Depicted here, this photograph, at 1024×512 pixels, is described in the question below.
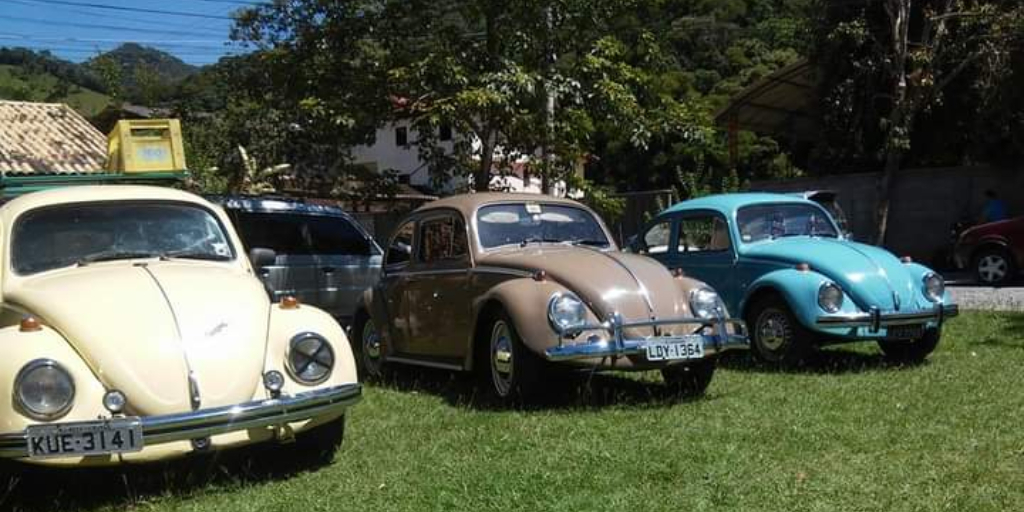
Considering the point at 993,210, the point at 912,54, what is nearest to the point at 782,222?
the point at 993,210

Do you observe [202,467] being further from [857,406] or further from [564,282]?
[857,406]

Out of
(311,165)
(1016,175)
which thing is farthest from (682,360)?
(1016,175)

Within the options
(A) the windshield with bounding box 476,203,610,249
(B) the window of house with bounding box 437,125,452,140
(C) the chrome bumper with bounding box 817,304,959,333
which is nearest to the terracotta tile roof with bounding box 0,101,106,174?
(B) the window of house with bounding box 437,125,452,140

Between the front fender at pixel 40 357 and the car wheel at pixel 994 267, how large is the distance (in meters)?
14.5

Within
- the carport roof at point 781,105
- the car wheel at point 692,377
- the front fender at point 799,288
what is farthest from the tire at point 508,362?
the carport roof at point 781,105

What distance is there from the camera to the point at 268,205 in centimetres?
1024

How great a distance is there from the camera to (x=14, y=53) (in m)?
55.6

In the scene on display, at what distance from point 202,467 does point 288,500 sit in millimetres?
908

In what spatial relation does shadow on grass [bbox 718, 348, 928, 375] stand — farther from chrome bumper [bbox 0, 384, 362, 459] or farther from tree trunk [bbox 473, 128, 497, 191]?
→ tree trunk [bbox 473, 128, 497, 191]

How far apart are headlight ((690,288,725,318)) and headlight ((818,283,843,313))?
138 centimetres

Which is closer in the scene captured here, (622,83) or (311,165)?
(622,83)

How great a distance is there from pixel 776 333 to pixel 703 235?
1.49m

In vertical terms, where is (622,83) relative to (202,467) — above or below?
above

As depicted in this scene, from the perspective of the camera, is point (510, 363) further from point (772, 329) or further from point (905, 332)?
point (905, 332)
